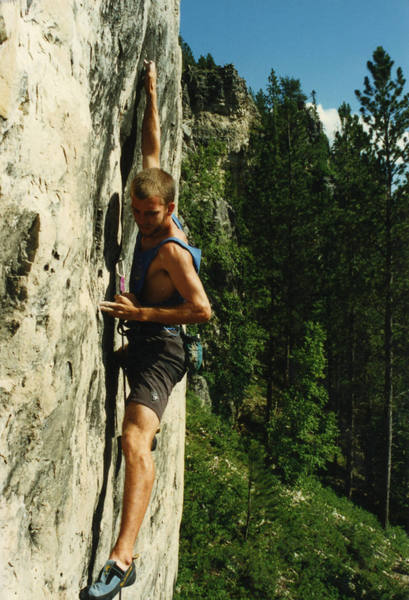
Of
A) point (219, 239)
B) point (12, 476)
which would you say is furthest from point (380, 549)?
point (12, 476)

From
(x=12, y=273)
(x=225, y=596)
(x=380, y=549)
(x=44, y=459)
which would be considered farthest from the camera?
(x=380, y=549)

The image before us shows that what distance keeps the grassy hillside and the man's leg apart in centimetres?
636

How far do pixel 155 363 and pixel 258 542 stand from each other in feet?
30.0

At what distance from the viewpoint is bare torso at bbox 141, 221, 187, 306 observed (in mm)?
3152

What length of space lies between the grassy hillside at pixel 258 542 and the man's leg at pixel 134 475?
6360mm

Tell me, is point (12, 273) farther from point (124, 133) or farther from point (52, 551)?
point (124, 133)

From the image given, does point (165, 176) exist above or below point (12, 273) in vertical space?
above

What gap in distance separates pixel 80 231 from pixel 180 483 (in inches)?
198

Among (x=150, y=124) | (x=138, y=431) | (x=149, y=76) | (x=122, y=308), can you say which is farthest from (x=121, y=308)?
(x=149, y=76)

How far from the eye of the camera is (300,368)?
18.0 meters

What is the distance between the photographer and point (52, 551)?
2344mm

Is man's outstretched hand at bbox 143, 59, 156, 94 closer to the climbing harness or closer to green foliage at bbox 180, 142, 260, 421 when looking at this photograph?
the climbing harness

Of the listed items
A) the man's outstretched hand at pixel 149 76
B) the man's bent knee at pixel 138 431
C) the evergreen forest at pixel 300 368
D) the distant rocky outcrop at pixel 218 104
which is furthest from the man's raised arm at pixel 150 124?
the distant rocky outcrop at pixel 218 104

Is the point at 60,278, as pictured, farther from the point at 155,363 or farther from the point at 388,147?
the point at 388,147
